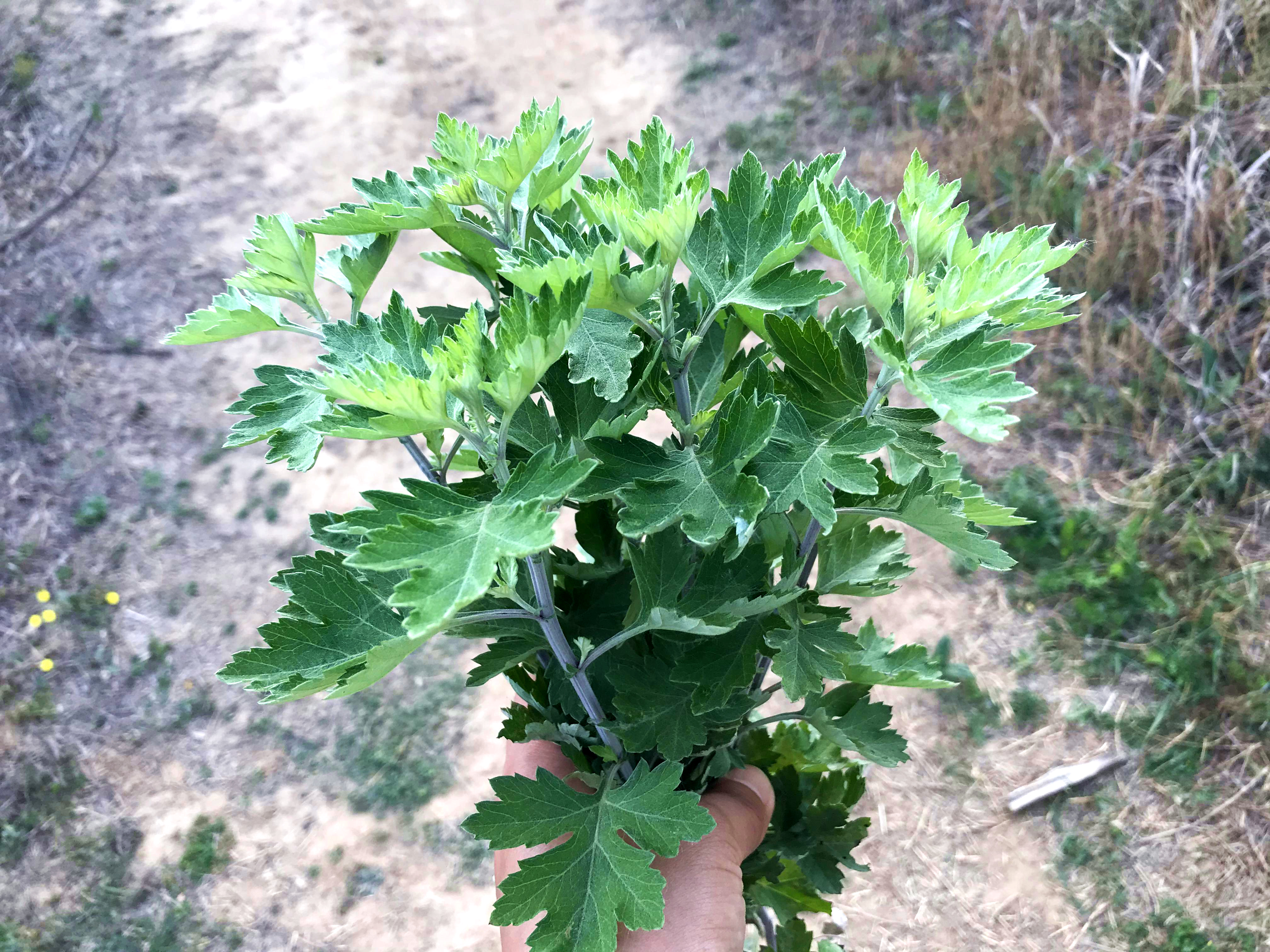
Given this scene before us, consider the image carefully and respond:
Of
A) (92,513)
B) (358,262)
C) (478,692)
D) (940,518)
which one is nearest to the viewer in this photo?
(940,518)

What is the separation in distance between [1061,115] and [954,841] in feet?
8.30

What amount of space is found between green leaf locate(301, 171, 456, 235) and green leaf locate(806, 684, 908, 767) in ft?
1.80

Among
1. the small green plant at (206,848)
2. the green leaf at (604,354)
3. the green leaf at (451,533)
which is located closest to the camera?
the green leaf at (451,533)

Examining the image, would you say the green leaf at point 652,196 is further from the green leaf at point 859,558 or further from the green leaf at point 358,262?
the green leaf at point 859,558

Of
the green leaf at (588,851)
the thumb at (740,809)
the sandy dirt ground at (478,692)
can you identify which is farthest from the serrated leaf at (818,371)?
the sandy dirt ground at (478,692)

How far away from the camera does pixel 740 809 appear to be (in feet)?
2.95

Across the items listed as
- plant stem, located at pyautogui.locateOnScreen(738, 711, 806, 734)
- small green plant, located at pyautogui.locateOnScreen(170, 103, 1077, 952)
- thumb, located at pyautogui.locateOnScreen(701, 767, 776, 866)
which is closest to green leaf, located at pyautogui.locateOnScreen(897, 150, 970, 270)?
small green plant, located at pyautogui.locateOnScreen(170, 103, 1077, 952)

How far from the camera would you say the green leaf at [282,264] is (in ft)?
2.26

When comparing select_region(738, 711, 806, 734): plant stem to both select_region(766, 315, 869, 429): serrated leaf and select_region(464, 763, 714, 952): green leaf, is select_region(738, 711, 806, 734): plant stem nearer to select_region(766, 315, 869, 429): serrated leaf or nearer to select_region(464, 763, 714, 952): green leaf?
select_region(464, 763, 714, 952): green leaf

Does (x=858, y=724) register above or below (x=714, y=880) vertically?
above

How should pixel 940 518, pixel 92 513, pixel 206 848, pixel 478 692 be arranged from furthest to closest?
pixel 92 513, pixel 478 692, pixel 206 848, pixel 940 518

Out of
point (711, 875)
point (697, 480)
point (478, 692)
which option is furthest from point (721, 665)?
point (478, 692)

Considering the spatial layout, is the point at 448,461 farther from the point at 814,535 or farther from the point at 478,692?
the point at 478,692

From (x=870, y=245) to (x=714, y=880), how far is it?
63 centimetres
